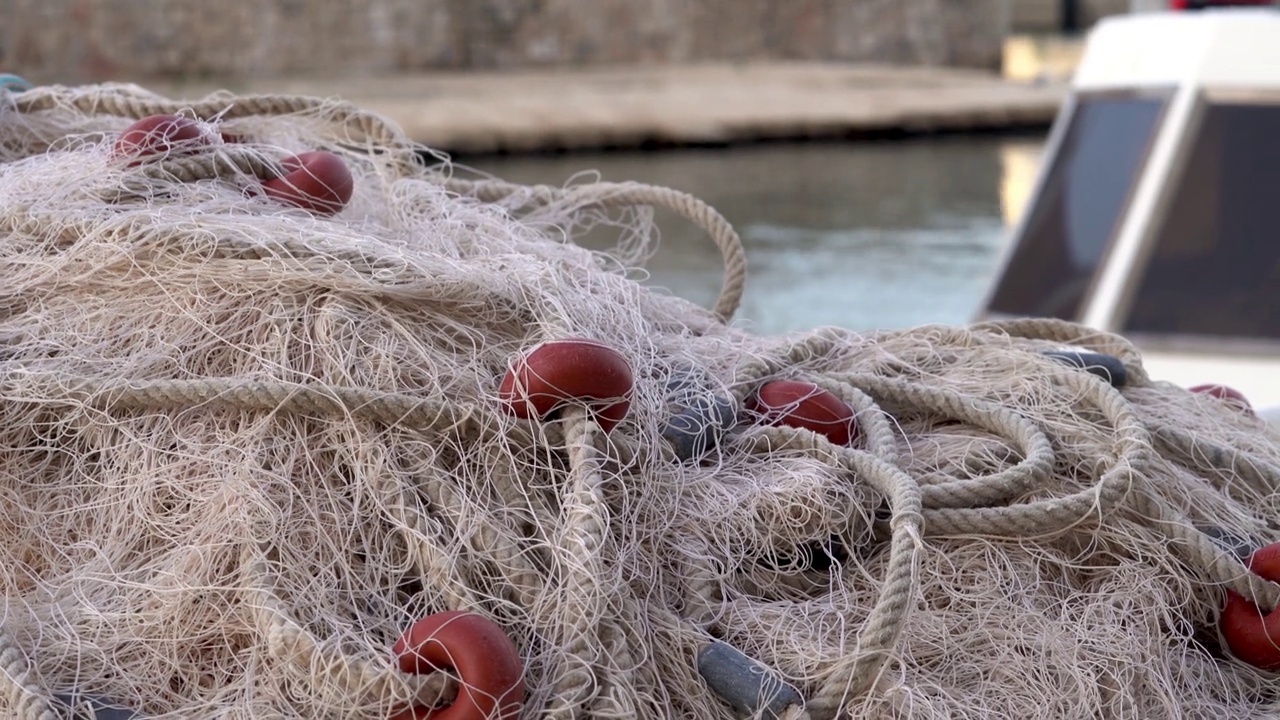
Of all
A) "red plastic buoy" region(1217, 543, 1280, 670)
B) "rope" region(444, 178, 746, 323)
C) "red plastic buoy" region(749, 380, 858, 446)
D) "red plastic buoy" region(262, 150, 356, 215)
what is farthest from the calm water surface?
"red plastic buoy" region(1217, 543, 1280, 670)

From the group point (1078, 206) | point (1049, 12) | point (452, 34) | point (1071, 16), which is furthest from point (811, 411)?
point (1049, 12)

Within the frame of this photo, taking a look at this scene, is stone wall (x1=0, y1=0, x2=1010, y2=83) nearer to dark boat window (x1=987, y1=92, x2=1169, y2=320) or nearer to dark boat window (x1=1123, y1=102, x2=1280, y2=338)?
dark boat window (x1=987, y1=92, x2=1169, y2=320)

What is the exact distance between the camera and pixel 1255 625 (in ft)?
4.00

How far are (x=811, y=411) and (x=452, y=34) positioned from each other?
17.8 metres

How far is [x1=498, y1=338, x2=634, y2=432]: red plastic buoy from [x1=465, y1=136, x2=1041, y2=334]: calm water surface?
197 inches

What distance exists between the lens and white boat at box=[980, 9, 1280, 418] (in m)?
3.46

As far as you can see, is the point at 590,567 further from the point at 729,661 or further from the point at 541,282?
the point at 541,282

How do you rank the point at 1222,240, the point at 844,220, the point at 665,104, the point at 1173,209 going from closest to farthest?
the point at 1222,240 → the point at 1173,209 → the point at 844,220 → the point at 665,104

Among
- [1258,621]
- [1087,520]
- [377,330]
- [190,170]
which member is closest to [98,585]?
[377,330]

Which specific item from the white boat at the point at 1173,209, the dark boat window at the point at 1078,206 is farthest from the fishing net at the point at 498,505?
the dark boat window at the point at 1078,206

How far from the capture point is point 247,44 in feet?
55.6

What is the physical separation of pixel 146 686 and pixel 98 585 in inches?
4.4

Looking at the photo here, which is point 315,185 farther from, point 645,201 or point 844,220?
point 844,220

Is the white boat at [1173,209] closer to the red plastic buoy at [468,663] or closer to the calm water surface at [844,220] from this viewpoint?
the calm water surface at [844,220]
